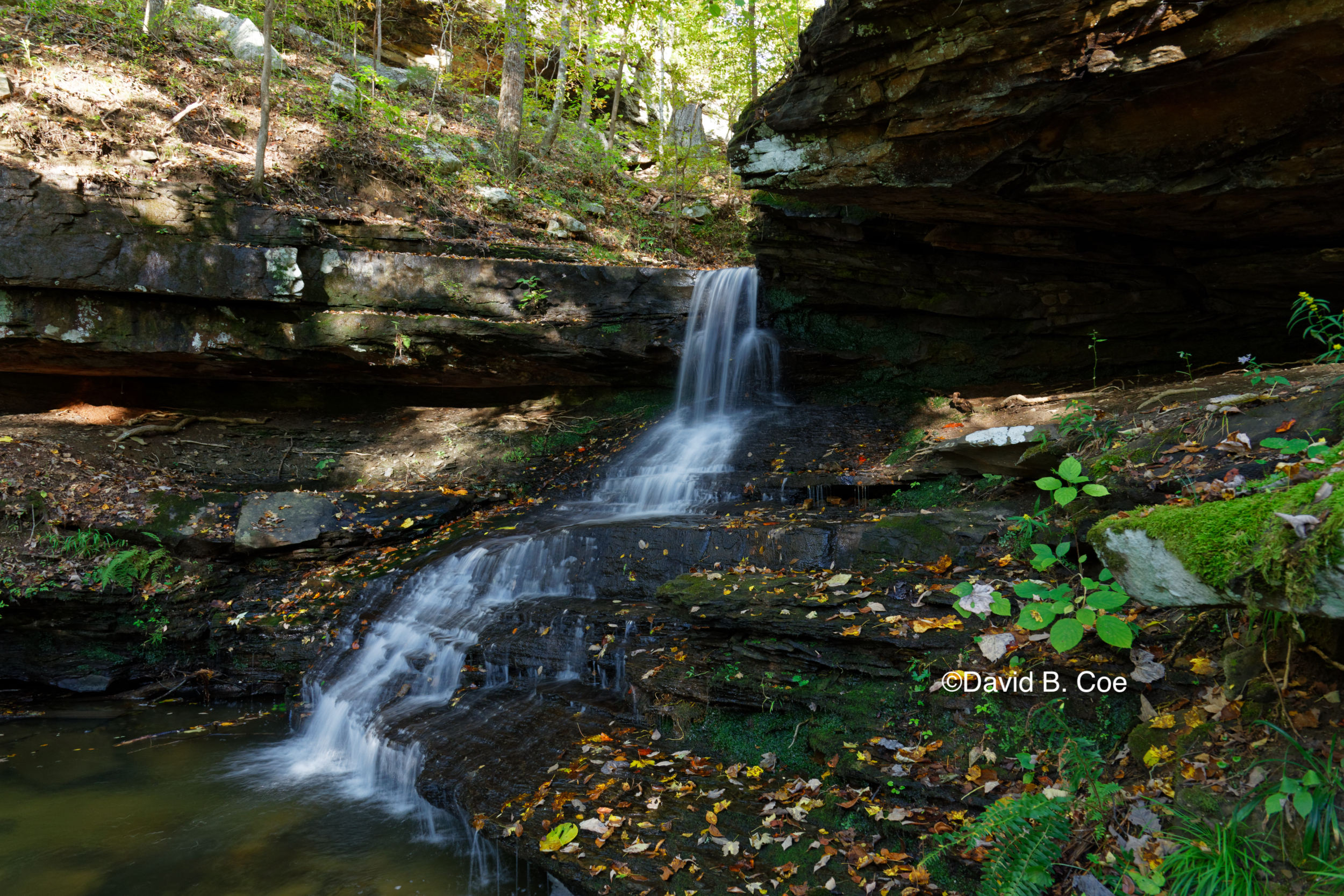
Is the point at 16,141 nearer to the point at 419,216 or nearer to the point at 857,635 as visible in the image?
the point at 419,216

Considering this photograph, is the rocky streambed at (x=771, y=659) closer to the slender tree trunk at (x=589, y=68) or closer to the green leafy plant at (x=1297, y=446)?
the green leafy plant at (x=1297, y=446)

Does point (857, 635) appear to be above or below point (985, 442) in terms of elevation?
below

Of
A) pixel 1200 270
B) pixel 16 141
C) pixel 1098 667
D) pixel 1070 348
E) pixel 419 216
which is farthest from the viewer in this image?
pixel 419 216

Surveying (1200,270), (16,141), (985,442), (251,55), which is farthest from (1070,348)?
(251,55)

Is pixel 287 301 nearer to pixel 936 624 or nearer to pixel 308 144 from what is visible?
pixel 308 144

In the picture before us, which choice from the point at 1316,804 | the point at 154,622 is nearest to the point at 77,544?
the point at 154,622

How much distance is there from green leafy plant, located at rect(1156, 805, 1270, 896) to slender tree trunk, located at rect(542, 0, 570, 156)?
15247mm

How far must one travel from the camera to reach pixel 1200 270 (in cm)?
774

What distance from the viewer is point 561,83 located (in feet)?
49.8

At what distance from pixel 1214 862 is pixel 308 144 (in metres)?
13.3

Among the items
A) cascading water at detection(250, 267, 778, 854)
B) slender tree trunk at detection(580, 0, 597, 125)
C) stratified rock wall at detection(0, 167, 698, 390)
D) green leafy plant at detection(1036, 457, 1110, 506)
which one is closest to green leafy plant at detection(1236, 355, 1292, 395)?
green leafy plant at detection(1036, 457, 1110, 506)

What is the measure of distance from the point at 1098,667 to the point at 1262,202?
206 inches

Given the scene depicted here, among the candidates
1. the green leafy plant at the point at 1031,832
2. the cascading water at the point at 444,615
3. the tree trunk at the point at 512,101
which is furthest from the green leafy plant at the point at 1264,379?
the tree trunk at the point at 512,101

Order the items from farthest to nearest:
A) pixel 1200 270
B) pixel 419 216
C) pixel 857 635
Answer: pixel 419 216 < pixel 1200 270 < pixel 857 635
